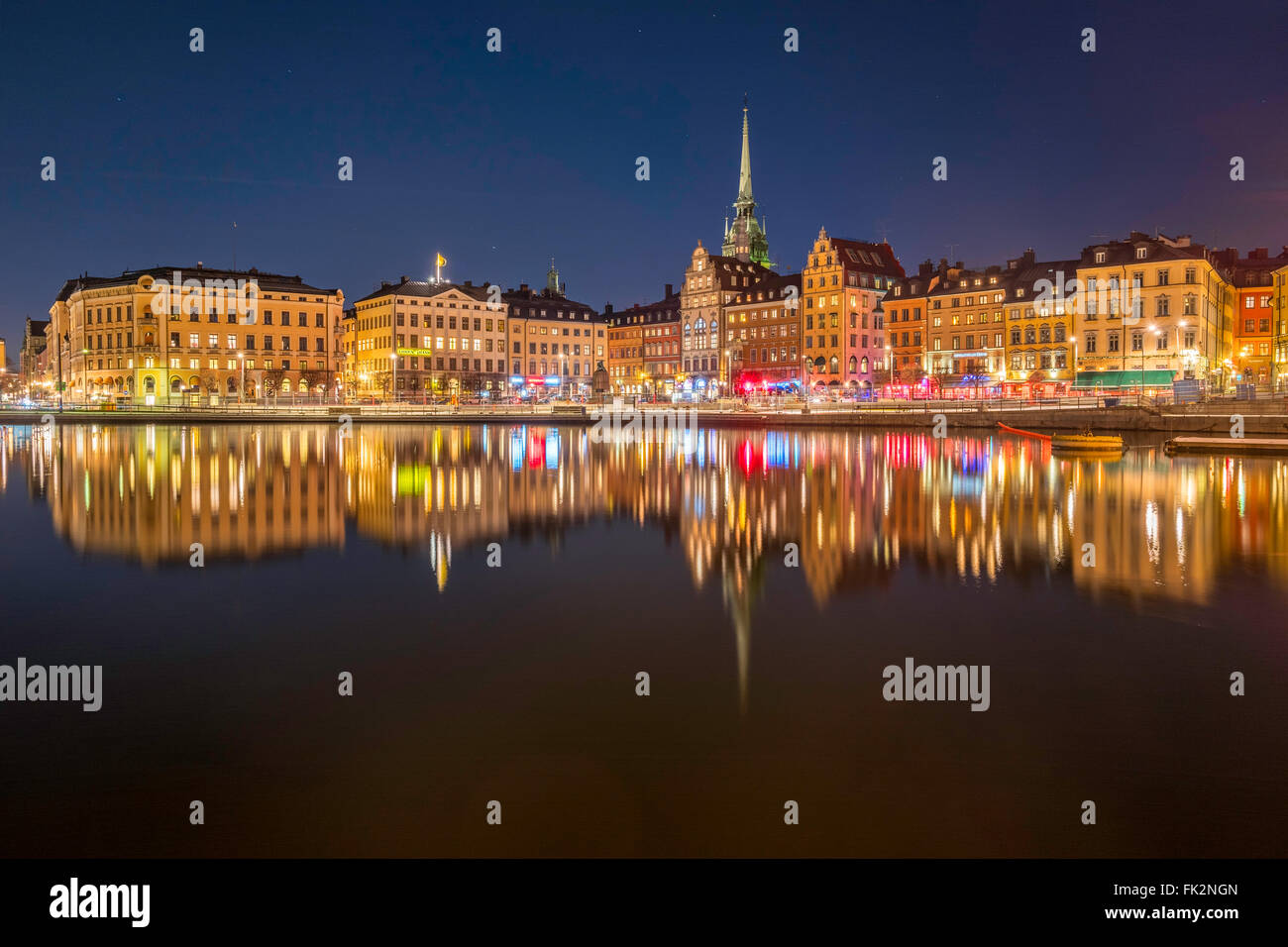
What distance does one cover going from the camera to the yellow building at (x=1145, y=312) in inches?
2987

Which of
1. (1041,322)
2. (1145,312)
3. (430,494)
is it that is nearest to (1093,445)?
(430,494)

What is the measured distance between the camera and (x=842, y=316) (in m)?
98.1

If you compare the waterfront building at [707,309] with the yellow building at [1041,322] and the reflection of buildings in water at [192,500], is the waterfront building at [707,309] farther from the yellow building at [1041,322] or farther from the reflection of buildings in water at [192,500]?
the reflection of buildings in water at [192,500]

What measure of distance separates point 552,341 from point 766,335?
30.2 metres

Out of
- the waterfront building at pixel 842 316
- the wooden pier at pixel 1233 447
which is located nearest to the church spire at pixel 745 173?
the waterfront building at pixel 842 316

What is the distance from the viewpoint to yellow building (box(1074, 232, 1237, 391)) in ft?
249

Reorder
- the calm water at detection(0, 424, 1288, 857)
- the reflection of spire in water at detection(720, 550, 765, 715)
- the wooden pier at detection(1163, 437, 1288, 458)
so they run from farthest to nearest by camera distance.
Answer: the wooden pier at detection(1163, 437, 1288, 458) < the reflection of spire in water at detection(720, 550, 765, 715) < the calm water at detection(0, 424, 1288, 857)

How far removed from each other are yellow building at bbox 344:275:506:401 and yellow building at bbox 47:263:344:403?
6.01m

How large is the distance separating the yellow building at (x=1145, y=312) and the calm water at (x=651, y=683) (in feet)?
219

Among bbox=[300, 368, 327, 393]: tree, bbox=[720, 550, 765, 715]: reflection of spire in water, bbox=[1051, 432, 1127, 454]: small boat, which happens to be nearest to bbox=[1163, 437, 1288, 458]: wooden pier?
bbox=[1051, 432, 1127, 454]: small boat

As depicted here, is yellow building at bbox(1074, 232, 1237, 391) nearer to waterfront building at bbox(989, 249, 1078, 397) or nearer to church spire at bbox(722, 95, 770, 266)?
waterfront building at bbox(989, 249, 1078, 397)

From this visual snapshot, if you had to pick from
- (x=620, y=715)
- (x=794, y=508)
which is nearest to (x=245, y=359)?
(x=794, y=508)

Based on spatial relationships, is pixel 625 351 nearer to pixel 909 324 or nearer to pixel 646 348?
pixel 646 348

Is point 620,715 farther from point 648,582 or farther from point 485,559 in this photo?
point 485,559
